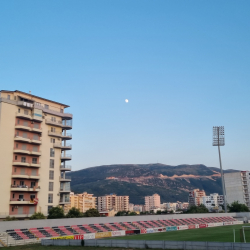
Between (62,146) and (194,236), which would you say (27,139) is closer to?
(62,146)

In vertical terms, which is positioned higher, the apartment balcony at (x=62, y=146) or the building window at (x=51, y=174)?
the apartment balcony at (x=62, y=146)

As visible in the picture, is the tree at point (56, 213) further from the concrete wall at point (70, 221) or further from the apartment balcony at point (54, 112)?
the apartment balcony at point (54, 112)

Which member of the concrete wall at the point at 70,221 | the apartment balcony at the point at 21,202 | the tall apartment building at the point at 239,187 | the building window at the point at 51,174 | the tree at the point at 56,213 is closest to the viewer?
the concrete wall at the point at 70,221

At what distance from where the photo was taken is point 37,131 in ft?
275

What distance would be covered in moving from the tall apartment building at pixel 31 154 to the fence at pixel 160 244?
31.3 meters

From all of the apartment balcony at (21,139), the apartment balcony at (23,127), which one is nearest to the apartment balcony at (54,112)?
the apartment balcony at (23,127)

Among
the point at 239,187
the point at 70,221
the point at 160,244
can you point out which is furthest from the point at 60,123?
the point at 239,187

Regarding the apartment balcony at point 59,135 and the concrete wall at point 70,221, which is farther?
the apartment balcony at point 59,135

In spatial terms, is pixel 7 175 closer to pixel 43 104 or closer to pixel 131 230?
pixel 43 104

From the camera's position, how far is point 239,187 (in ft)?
630

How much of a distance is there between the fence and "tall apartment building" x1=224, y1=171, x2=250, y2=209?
165628 mm

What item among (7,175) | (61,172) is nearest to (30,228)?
(7,175)

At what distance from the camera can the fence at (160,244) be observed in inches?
1306

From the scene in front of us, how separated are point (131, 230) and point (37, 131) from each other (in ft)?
119
